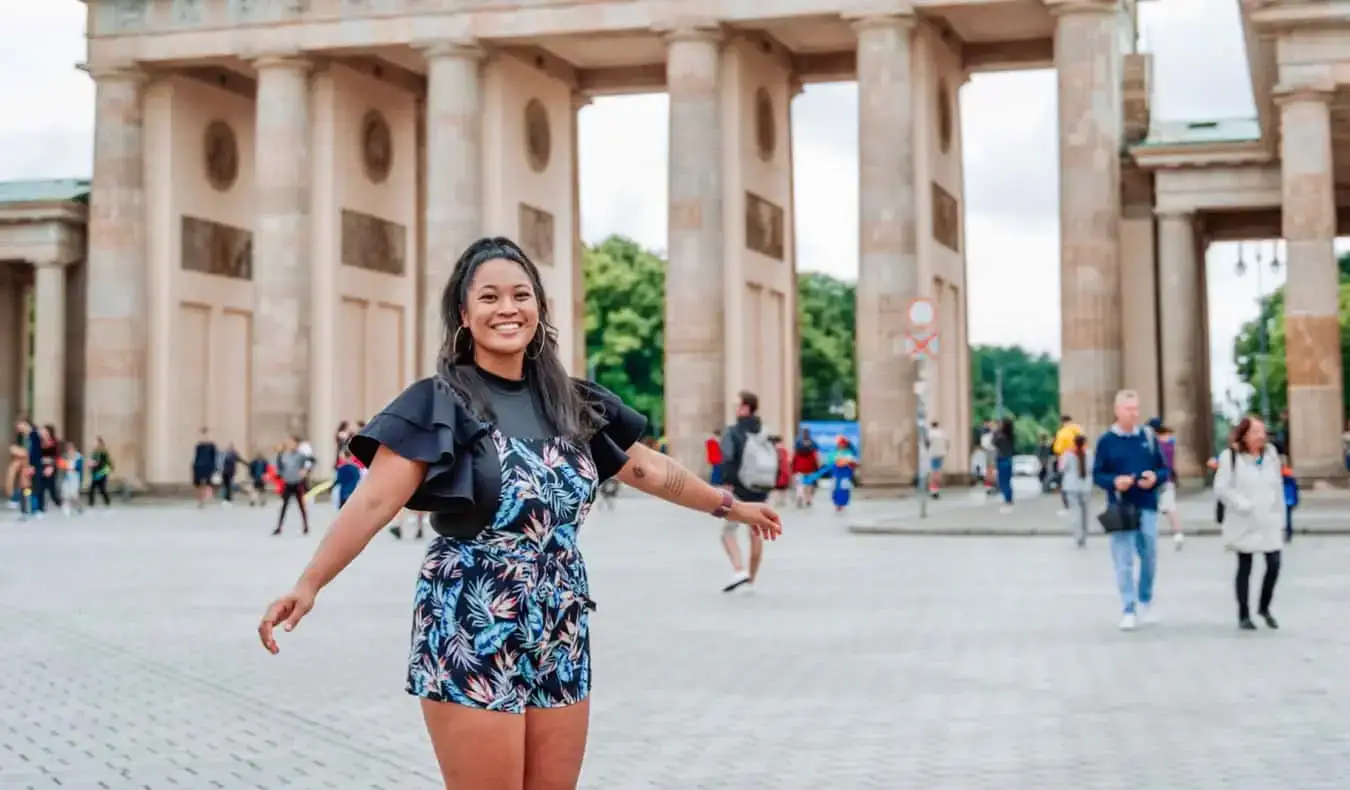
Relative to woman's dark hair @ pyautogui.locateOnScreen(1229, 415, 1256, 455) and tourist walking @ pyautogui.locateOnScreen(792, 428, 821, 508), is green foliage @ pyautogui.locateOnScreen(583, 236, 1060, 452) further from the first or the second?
woman's dark hair @ pyautogui.locateOnScreen(1229, 415, 1256, 455)

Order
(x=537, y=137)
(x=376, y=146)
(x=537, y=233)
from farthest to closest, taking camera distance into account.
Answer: (x=376, y=146), (x=537, y=137), (x=537, y=233)

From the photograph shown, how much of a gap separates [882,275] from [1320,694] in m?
36.5

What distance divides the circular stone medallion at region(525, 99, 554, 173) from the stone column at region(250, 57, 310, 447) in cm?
629

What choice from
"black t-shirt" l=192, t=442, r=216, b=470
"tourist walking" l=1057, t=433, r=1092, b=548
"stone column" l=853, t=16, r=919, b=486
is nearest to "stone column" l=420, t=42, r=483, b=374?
"black t-shirt" l=192, t=442, r=216, b=470

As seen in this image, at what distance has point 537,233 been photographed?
56.1 meters

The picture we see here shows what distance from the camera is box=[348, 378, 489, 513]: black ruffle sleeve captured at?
4.87 m

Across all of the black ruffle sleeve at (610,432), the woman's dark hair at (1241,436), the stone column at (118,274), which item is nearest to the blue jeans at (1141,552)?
the woman's dark hair at (1241,436)

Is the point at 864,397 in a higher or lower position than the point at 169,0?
lower

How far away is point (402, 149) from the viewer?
58844mm

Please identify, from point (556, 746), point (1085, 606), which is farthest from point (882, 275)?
point (556, 746)

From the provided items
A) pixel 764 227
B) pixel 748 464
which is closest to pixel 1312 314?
pixel 764 227

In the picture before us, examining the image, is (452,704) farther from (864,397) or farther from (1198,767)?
(864,397)

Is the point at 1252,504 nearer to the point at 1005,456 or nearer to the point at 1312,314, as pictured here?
the point at 1312,314

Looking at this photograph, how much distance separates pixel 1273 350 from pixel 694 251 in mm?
66151
